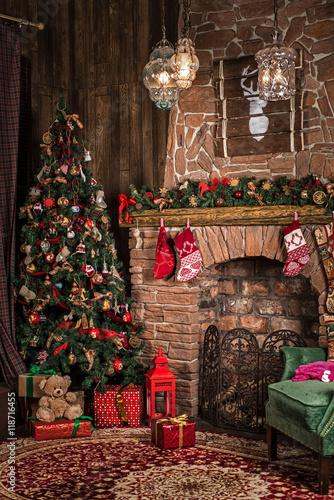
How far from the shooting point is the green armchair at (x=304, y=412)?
337 cm

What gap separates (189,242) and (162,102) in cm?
124

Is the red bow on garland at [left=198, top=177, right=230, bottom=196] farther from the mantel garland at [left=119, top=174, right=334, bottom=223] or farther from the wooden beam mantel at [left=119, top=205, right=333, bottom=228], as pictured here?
the wooden beam mantel at [left=119, top=205, right=333, bottom=228]

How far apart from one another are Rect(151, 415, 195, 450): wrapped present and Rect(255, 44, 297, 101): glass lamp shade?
2299 mm

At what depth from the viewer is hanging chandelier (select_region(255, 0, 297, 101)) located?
150 inches

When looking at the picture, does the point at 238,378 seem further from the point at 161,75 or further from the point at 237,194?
the point at 161,75

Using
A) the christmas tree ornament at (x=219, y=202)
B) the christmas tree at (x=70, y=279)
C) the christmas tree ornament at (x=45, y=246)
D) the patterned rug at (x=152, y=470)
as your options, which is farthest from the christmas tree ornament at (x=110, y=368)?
the christmas tree ornament at (x=219, y=202)

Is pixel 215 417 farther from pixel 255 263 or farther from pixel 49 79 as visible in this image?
pixel 49 79

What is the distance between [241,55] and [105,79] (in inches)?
57.5

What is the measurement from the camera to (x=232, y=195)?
480 cm

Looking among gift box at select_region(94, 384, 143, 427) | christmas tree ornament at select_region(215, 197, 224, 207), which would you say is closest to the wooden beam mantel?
christmas tree ornament at select_region(215, 197, 224, 207)

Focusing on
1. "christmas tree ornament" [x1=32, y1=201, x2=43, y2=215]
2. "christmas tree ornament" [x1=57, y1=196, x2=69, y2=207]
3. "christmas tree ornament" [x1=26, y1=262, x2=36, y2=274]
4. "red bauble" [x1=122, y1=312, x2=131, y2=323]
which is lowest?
"red bauble" [x1=122, y1=312, x2=131, y2=323]

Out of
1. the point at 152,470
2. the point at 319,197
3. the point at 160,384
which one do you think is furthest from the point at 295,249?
the point at 152,470

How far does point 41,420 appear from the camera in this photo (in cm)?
444

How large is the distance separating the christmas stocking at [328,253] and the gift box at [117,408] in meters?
1.70
